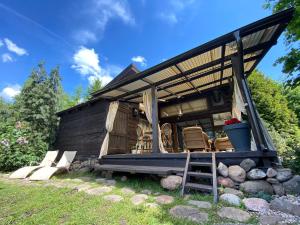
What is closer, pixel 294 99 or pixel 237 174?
pixel 237 174

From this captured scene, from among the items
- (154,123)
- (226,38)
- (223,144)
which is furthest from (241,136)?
(154,123)

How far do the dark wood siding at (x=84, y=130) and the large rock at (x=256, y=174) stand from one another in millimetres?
5683

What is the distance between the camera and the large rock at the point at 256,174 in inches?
119

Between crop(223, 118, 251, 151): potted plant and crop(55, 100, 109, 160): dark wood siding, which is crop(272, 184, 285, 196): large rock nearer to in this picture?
crop(223, 118, 251, 151): potted plant

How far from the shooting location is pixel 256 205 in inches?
98.3

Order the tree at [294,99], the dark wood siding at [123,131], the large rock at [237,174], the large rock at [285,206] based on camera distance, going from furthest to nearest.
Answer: the tree at [294,99], the dark wood siding at [123,131], the large rock at [237,174], the large rock at [285,206]

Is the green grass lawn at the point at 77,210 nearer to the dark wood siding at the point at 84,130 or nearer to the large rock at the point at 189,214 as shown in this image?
the large rock at the point at 189,214

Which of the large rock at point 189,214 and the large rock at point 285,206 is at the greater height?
the large rock at point 285,206

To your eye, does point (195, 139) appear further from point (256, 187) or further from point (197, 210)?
point (197, 210)

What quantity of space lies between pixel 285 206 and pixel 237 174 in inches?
34.0

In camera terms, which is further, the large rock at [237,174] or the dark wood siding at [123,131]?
the dark wood siding at [123,131]

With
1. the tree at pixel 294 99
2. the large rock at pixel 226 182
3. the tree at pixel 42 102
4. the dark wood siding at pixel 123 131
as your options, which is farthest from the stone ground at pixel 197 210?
the tree at pixel 294 99

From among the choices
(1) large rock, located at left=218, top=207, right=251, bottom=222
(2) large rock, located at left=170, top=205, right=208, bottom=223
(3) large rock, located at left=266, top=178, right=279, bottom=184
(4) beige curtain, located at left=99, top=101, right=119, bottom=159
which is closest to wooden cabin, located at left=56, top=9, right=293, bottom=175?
(4) beige curtain, located at left=99, top=101, right=119, bottom=159

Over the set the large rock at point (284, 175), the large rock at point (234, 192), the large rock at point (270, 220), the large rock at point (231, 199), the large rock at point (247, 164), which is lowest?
the large rock at point (270, 220)
